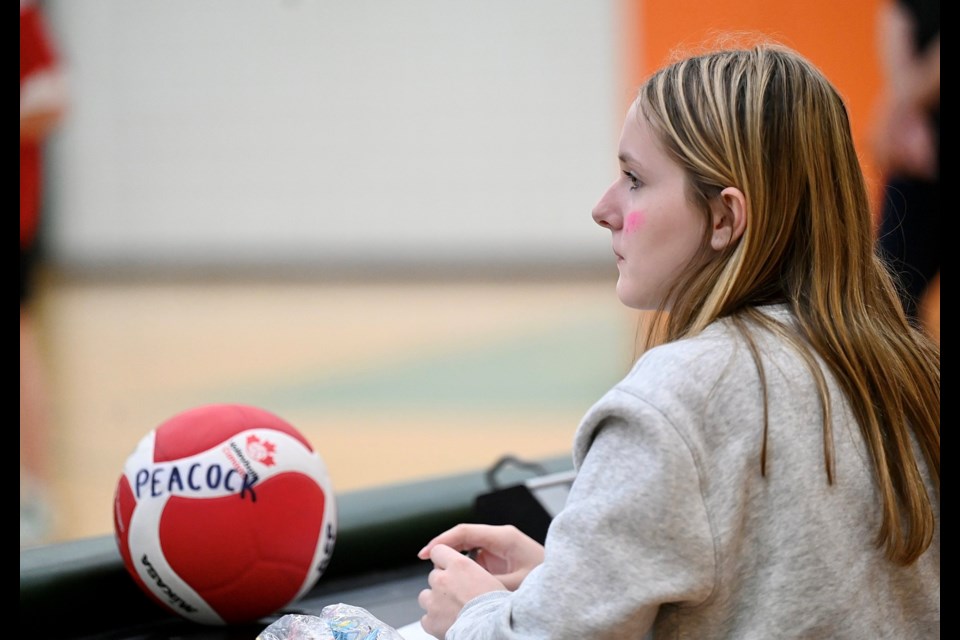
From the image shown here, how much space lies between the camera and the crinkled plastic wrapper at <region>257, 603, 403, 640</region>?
1003 millimetres

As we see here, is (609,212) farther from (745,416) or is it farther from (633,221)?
(745,416)

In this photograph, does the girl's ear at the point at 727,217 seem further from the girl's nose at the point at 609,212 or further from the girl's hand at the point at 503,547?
the girl's hand at the point at 503,547

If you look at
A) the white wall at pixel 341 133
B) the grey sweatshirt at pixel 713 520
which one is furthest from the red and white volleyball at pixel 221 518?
the white wall at pixel 341 133

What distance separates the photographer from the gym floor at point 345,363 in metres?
4.16

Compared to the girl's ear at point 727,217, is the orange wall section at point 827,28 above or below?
above

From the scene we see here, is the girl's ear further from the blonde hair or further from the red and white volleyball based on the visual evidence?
the red and white volleyball

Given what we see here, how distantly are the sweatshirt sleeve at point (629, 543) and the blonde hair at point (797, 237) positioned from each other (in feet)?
0.47

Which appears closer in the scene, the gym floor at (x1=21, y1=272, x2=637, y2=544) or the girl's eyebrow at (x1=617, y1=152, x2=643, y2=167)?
the girl's eyebrow at (x1=617, y1=152, x2=643, y2=167)

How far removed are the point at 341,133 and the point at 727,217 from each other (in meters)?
5.10

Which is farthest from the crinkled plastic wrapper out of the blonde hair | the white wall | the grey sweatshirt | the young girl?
the white wall

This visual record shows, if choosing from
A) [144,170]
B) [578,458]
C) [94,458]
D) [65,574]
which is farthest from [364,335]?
[578,458]

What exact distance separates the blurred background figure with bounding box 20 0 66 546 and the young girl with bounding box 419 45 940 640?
9.83 ft

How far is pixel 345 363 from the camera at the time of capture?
17.0 feet

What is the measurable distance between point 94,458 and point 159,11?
2.85 meters
